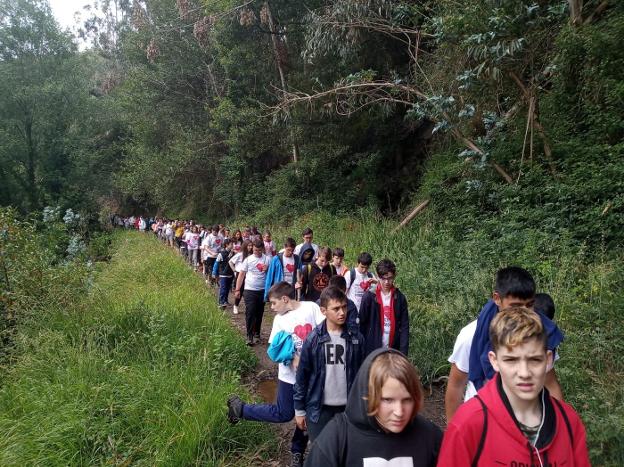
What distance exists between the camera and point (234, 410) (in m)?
3.59

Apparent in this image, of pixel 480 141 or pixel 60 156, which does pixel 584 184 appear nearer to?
pixel 480 141

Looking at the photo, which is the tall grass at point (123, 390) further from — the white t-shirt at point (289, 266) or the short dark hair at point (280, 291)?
the white t-shirt at point (289, 266)

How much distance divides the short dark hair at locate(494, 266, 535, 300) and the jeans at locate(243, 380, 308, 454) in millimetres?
1819

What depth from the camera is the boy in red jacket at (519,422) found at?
5.07 feet

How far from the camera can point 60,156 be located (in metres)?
27.7

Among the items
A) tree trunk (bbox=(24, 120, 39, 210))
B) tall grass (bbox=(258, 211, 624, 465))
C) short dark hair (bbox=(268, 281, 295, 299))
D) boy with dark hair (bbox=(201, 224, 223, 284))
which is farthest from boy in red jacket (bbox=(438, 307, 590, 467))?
tree trunk (bbox=(24, 120, 39, 210))

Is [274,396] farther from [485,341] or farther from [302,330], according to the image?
[485,341]

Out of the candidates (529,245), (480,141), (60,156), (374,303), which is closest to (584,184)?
(529,245)

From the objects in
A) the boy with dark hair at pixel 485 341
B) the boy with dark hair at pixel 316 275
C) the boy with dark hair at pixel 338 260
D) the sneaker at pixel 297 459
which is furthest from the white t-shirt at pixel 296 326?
the boy with dark hair at pixel 338 260

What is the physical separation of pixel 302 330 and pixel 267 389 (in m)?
2.07

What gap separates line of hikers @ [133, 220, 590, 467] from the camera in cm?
157

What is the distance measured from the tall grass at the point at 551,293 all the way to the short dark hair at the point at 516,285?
3.99 feet

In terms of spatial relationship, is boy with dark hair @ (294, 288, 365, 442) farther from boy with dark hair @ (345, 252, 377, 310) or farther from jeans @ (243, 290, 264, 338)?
jeans @ (243, 290, 264, 338)

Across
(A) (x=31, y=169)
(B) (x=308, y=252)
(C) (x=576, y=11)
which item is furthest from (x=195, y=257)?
(A) (x=31, y=169)
